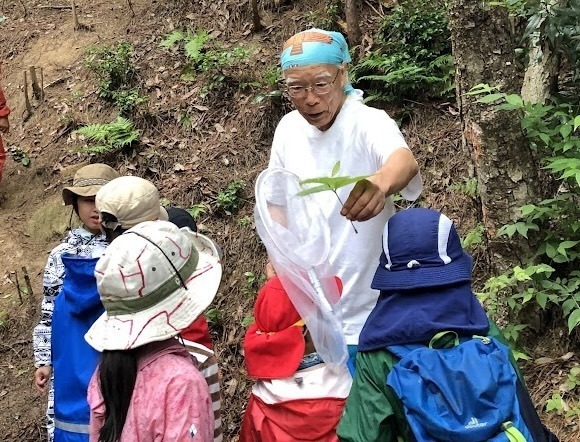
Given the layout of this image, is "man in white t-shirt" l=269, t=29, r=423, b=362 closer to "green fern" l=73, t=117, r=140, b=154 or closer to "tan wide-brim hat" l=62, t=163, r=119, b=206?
"tan wide-brim hat" l=62, t=163, r=119, b=206

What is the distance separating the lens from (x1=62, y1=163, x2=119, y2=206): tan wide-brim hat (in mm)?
3367

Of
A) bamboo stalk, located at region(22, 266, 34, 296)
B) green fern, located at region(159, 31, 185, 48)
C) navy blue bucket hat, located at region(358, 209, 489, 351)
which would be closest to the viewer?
navy blue bucket hat, located at region(358, 209, 489, 351)

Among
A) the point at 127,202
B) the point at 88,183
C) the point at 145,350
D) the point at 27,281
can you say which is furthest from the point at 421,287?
the point at 27,281

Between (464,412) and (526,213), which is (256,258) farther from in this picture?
(464,412)

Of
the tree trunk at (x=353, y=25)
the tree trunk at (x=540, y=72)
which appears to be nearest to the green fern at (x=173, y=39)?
the tree trunk at (x=353, y=25)

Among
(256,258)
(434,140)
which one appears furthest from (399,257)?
(434,140)

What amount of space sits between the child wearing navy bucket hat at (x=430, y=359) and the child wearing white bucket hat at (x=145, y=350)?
0.60 metres

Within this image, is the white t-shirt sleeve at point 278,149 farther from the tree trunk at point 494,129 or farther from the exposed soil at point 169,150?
the exposed soil at point 169,150

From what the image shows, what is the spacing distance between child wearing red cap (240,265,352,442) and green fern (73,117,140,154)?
4.73 meters

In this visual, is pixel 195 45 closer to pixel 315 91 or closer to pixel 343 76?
pixel 343 76

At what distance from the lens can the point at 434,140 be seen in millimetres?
5719

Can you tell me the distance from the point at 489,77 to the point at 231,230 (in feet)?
9.43

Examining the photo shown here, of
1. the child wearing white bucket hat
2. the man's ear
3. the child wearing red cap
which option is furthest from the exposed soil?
the child wearing white bucket hat

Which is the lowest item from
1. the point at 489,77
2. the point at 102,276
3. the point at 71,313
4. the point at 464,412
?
the point at 71,313
